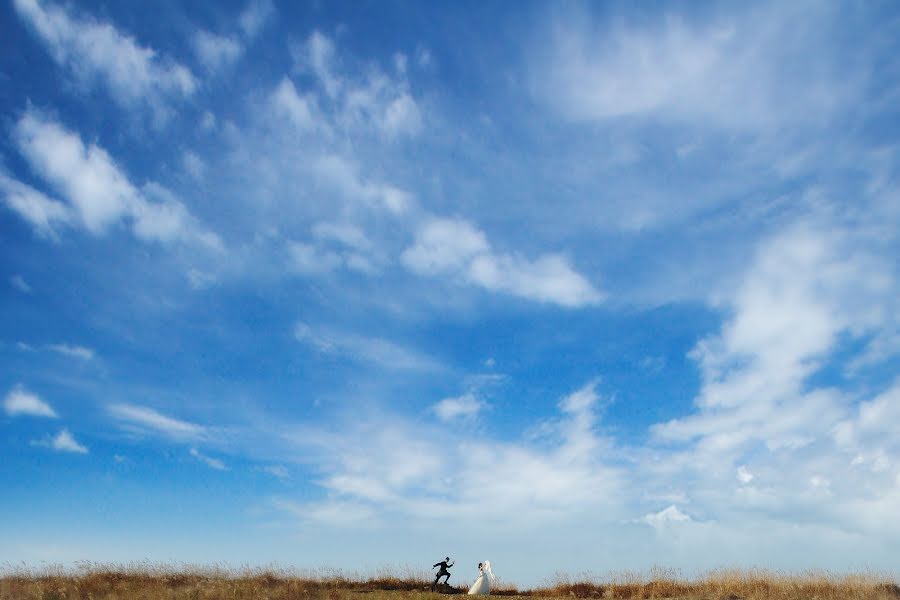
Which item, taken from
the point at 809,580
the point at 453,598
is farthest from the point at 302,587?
the point at 809,580

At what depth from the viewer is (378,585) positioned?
33719 millimetres

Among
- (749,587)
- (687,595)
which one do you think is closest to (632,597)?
(687,595)

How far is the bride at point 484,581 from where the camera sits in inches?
1188

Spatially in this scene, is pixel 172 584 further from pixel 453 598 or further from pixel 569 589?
pixel 569 589

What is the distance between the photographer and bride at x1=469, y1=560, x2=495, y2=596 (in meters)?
30.2

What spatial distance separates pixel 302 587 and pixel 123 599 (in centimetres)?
804

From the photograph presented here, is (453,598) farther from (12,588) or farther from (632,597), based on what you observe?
(12,588)

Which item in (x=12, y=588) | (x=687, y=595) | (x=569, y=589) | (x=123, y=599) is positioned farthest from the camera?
A: (x=569, y=589)

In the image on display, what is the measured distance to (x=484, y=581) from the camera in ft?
99.7

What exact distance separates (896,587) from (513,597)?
1610 centimetres

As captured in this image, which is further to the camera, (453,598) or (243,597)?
(453,598)

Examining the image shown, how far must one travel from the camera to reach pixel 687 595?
28.9m

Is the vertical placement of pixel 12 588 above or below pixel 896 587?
below

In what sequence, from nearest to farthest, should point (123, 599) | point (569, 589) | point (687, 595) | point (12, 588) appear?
point (123, 599), point (12, 588), point (687, 595), point (569, 589)
